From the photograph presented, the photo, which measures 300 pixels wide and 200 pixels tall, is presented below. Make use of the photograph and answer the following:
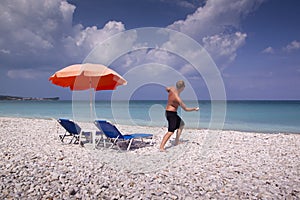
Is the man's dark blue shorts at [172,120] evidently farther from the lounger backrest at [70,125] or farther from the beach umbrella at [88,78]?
the lounger backrest at [70,125]

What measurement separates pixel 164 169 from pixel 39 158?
2.36 m

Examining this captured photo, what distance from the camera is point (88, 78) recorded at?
25.5ft

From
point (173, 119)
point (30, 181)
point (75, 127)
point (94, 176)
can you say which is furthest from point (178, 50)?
point (30, 181)

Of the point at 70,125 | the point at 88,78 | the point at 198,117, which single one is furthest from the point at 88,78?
the point at 198,117

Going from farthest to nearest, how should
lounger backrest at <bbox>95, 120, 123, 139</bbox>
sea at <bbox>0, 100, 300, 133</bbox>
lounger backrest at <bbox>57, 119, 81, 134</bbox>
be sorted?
1. sea at <bbox>0, 100, 300, 133</bbox>
2. lounger backrest at <bbox>57, 119, 81, 134</bbox>
3. lounger backrest at <bbox>95, 120, 123, 139</bbox>

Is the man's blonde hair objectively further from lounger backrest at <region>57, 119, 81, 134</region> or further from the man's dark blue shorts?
lounger backrest at <region>57, 119, 81, 134</region>

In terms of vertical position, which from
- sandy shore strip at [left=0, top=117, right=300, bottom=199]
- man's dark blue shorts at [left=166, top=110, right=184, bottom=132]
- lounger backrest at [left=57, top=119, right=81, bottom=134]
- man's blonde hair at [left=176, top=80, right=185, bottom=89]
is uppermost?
man's blonde hair at [left=176, top=80, right=185, bottom=89]

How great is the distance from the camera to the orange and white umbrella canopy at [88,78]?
6.44 m

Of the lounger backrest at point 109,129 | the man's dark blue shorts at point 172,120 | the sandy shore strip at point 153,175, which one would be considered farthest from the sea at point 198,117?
the sandy shore strip at point 153,175

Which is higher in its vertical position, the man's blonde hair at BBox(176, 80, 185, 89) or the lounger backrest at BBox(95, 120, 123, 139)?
the man's blonde hair at BBox(176, 80, 185, 89)

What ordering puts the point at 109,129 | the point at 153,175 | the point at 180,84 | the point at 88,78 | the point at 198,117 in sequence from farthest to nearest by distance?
1. the point at 198,117
2. the point at 88,78
3. the point at 109,129
4. the point at 180,84
5. the point at 153,175

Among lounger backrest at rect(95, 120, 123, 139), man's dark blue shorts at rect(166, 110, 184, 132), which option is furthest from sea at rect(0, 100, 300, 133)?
man's dark blue shorts at rect(166, 110, 184, 132)

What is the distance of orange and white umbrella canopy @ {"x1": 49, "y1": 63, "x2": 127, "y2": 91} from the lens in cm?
644

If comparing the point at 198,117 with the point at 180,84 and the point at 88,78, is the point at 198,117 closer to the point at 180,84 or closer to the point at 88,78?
the point at 88,78
